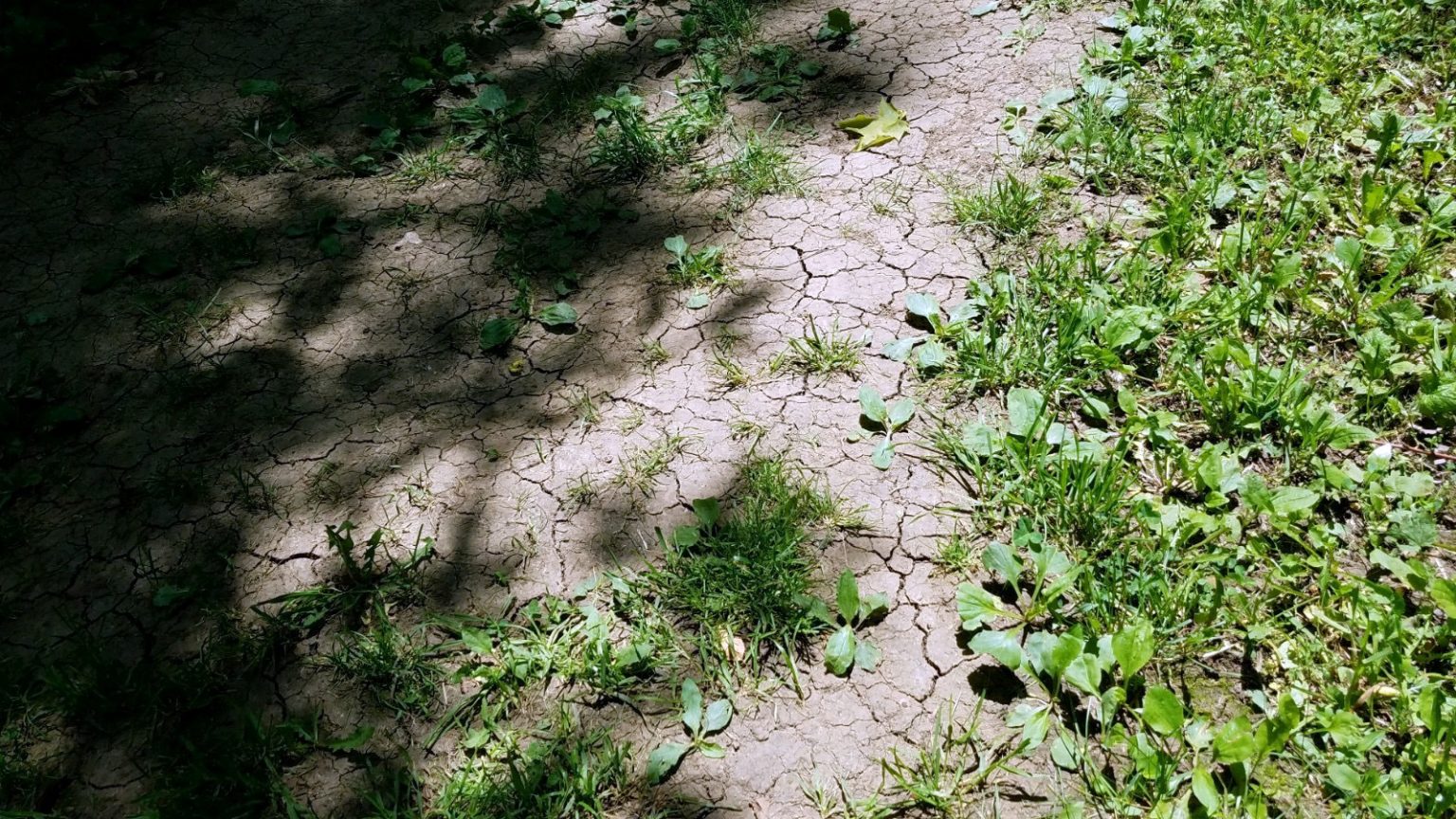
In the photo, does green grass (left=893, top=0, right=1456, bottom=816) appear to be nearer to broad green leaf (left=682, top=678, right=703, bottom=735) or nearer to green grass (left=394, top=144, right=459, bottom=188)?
broad green leaf (left=682, top=678, right=703, bottom=735)

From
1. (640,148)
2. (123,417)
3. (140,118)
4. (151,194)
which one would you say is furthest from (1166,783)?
(140,118)

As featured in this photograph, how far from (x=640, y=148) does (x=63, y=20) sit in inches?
124

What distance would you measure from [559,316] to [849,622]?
1.41 m

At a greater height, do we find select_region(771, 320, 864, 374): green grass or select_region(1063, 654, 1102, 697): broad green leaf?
select_region(771, 320, 864, 374): green grass

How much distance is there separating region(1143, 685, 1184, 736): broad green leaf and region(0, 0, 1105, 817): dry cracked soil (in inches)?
10.9

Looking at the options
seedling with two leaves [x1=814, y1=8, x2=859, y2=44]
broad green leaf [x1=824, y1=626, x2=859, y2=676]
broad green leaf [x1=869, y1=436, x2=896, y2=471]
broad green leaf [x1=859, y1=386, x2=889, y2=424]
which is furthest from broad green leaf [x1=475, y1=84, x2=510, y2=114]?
broad green leaf [x1=824, y1=626, x2=859, y2=676]

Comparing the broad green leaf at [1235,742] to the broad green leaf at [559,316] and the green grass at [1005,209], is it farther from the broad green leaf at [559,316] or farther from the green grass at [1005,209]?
the broad green leaf at [559,316]

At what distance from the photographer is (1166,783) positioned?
1708mm

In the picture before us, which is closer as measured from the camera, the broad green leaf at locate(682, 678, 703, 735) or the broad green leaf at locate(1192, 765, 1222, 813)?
the broad green leaf at locate(1192, 765, 1222, 813)

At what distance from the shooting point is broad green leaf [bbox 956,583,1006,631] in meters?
1.99

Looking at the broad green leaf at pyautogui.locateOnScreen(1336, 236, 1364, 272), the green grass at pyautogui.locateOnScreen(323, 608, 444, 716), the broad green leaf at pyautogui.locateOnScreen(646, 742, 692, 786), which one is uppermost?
the broad green leaf at pyautogui.locateOnScreen(1336, 236, 1364, 272)

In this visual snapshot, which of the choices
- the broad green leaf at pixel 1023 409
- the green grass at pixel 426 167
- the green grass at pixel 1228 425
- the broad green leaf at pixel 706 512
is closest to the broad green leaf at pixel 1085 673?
the green grass at pixel 1228 425

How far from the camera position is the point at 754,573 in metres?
2.16

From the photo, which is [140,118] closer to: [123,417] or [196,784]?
[123,417]
